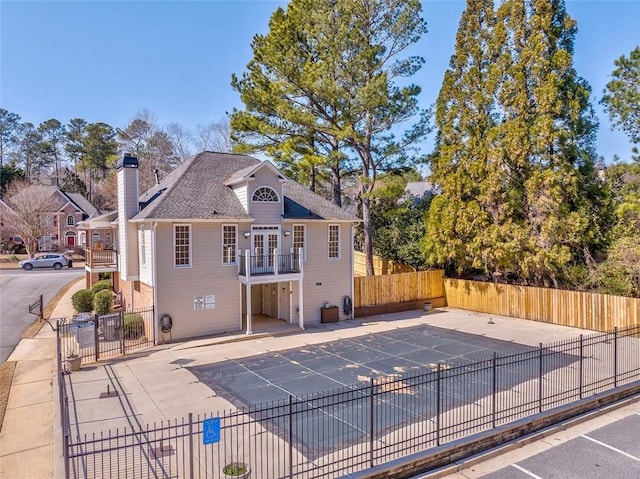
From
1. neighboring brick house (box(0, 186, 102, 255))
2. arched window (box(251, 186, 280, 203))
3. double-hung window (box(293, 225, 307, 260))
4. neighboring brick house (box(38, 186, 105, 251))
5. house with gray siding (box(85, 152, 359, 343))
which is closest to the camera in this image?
house with gray siding (box(85, 152, 359, 343))

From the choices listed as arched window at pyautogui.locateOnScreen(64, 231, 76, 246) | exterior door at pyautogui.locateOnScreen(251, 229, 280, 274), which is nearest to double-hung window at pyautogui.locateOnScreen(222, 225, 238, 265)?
exterior door at pyautogui.locateOnScreen(251, 229, 280, 274)

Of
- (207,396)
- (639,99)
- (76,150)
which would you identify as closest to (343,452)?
(207,396)

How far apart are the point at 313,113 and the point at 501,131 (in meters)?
10.8

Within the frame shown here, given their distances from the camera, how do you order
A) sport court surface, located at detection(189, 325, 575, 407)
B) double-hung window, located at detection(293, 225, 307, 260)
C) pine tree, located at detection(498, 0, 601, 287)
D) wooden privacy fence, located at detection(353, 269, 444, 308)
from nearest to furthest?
sport court surface, located at detection(189, 325, 575, 407)
double-hung window, located at detection(293, 225, 307, 260)
pine tree, located at detection(498, 0, 601, 287)
wooden privacy fence, located at detection(353, 269, 444, 308)

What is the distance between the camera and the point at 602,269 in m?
19.9

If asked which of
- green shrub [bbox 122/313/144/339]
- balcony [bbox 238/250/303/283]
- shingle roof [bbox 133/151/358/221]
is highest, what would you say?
shingle roof [bbox 133/151/358/221]

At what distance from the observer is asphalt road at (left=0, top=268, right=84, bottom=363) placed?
17.9 meters

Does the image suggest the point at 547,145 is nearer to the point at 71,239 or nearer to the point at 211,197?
the point at 211,197

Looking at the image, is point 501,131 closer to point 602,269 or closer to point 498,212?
point 498,212

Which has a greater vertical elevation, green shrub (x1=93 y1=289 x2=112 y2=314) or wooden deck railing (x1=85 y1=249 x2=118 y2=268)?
wooden deck railing (x1=85 y1=249 x2=118 y2=268)

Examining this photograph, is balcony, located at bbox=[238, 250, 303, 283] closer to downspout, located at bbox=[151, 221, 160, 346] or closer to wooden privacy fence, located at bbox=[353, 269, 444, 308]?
downspout, located at bbox=[151, 221, 160, 346]

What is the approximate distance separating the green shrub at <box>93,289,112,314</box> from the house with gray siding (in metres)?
0.91

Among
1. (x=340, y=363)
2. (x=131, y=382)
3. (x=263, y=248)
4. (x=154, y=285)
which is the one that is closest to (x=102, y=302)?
(x=154, y=285)

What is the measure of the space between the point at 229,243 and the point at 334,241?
5.47 m
